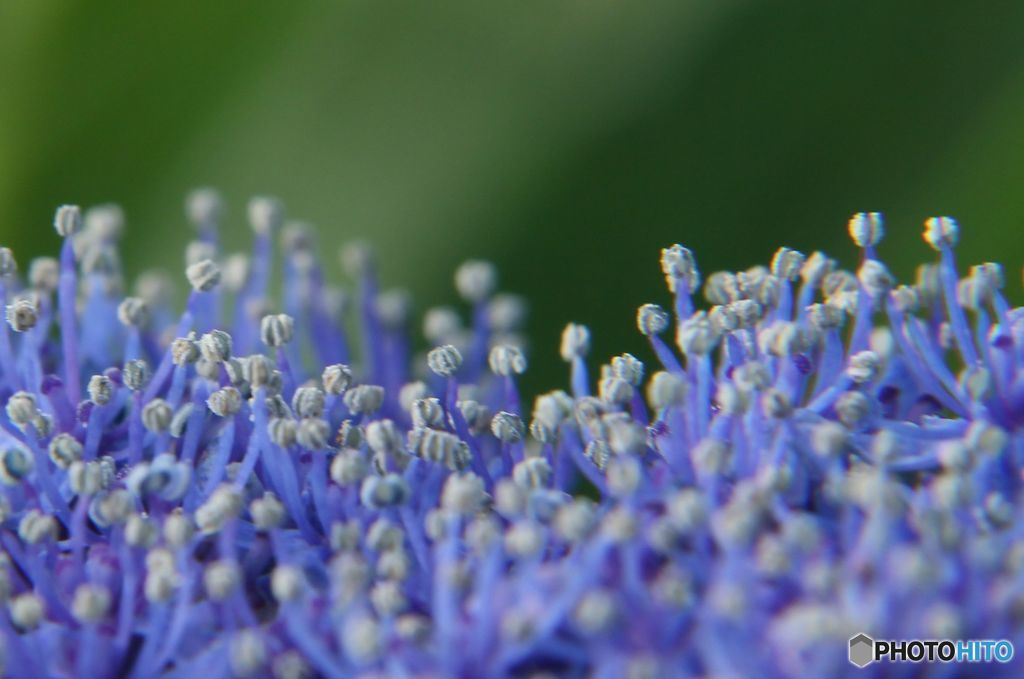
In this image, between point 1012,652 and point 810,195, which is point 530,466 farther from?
point 810,195

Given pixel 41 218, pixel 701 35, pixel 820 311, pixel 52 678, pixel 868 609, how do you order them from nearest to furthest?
pixel 868 609
pixel 52 678
pixel 820 311
pixel 701 35
pixel 41 218

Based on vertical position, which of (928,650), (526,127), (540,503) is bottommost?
(928,650)

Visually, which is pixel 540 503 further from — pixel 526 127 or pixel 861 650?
pixel 526 127

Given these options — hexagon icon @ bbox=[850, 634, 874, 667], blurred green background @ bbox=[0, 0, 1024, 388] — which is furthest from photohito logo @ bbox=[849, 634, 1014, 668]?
blurred green background @ bbox=[0, 0, 1024, 388]

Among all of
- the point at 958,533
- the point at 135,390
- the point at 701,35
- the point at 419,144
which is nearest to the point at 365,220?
the point at 419,144

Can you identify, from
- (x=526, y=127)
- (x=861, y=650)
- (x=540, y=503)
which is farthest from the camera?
(x=526, y=127)

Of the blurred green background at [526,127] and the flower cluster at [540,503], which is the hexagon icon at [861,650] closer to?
the flower cluster at [540,503]

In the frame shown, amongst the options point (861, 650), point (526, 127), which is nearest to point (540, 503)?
point (861, 650)

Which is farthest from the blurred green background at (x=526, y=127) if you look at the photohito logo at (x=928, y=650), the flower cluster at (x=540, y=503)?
the photohito logo at (x=928, y=650)
